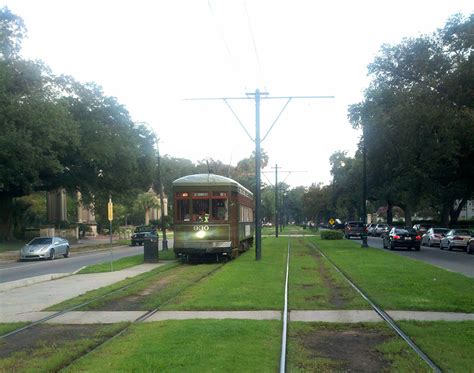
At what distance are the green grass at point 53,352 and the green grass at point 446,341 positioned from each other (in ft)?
15.4

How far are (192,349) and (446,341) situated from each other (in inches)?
144

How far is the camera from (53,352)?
7922 millimetres

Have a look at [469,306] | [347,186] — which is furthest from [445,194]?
[469,306]

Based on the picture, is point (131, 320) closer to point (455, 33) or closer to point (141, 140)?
point (455, 33)

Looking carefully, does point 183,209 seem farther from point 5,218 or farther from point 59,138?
point 5,218

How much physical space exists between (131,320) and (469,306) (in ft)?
21.9

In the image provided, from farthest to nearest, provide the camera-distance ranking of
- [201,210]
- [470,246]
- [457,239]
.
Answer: [457,239] < [470,246] < [201,210]

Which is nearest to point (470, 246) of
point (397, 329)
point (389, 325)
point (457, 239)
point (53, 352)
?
point (457, 239)

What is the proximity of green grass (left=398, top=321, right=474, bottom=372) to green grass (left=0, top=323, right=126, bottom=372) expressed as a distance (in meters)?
4.69

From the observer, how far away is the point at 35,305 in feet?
42.8

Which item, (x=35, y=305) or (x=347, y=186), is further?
(x=347, y=186)

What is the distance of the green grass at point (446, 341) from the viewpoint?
708cm

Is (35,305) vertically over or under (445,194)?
under

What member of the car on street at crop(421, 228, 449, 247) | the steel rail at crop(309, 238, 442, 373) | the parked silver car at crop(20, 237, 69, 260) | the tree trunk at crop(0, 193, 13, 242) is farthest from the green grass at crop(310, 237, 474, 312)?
the tree trunk at crop(0, 193, 13, 242)
